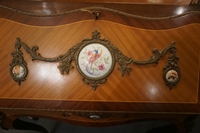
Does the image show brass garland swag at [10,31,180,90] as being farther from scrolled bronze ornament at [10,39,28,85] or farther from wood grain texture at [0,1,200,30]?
wood grain texture at [0,1,200,30]

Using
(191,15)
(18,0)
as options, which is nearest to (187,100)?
(191,15)

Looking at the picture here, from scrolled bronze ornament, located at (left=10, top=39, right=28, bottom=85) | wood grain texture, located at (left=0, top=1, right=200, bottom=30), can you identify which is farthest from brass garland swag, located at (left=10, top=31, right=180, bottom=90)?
wood grain texture, located at (left=0, top=1, right=200, bottom=30)

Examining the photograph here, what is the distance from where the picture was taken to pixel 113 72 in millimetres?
902

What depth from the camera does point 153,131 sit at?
48.8 inches

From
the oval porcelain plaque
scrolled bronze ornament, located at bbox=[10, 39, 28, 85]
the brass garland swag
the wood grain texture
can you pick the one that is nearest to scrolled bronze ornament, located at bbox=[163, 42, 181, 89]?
the brass garland swag

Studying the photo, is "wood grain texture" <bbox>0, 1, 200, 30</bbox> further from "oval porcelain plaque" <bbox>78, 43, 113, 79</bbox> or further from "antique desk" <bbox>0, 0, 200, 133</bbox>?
"oval porcelain plaque" <bbox>78, 43, 113, 79</bbox>

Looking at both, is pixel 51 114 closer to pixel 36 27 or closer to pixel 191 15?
pixel 36 27

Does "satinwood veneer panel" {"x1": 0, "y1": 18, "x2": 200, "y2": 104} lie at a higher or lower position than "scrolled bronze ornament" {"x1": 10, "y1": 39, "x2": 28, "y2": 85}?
higher

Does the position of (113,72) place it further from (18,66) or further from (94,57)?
(18,66)

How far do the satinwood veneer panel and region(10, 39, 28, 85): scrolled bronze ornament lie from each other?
0.02 m

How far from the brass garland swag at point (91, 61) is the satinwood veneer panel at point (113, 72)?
20mm

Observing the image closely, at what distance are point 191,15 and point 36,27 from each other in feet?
2.37

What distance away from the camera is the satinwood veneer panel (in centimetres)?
89

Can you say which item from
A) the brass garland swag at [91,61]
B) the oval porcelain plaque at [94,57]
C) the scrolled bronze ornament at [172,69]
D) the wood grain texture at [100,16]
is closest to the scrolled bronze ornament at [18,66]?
the brass garland swag at [91,61]
